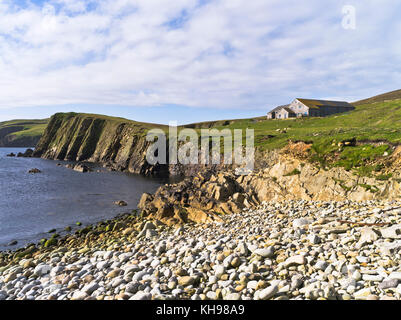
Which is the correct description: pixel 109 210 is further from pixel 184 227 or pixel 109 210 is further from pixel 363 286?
pixel 363 286

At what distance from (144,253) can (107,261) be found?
2464 mm

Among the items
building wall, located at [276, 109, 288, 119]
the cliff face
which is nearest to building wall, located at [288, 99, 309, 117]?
building wall, located at [276, 109, 288, 119]

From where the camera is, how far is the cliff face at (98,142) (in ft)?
297

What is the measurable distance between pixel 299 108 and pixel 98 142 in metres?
94.4

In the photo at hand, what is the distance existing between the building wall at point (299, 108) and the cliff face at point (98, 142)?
53.4 m

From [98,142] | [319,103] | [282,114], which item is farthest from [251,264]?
[98,142]

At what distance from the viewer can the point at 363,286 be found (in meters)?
8.62

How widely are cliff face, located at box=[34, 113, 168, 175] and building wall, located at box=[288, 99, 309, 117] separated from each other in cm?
5343

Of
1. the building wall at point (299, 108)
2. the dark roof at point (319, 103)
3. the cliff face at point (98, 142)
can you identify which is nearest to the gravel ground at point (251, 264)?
the cliff face at point (98, 142)

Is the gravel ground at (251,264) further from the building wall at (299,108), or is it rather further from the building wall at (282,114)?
the building wall at (282,114)

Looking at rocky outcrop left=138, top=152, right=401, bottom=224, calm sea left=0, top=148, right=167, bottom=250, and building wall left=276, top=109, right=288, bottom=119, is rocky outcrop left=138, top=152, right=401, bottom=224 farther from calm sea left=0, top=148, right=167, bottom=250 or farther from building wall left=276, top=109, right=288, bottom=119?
building wall left=276, top=109, right=288, bottom=119

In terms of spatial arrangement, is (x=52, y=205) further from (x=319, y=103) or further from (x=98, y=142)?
(x=319, y=103)

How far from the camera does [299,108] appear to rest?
8988 centimetres
